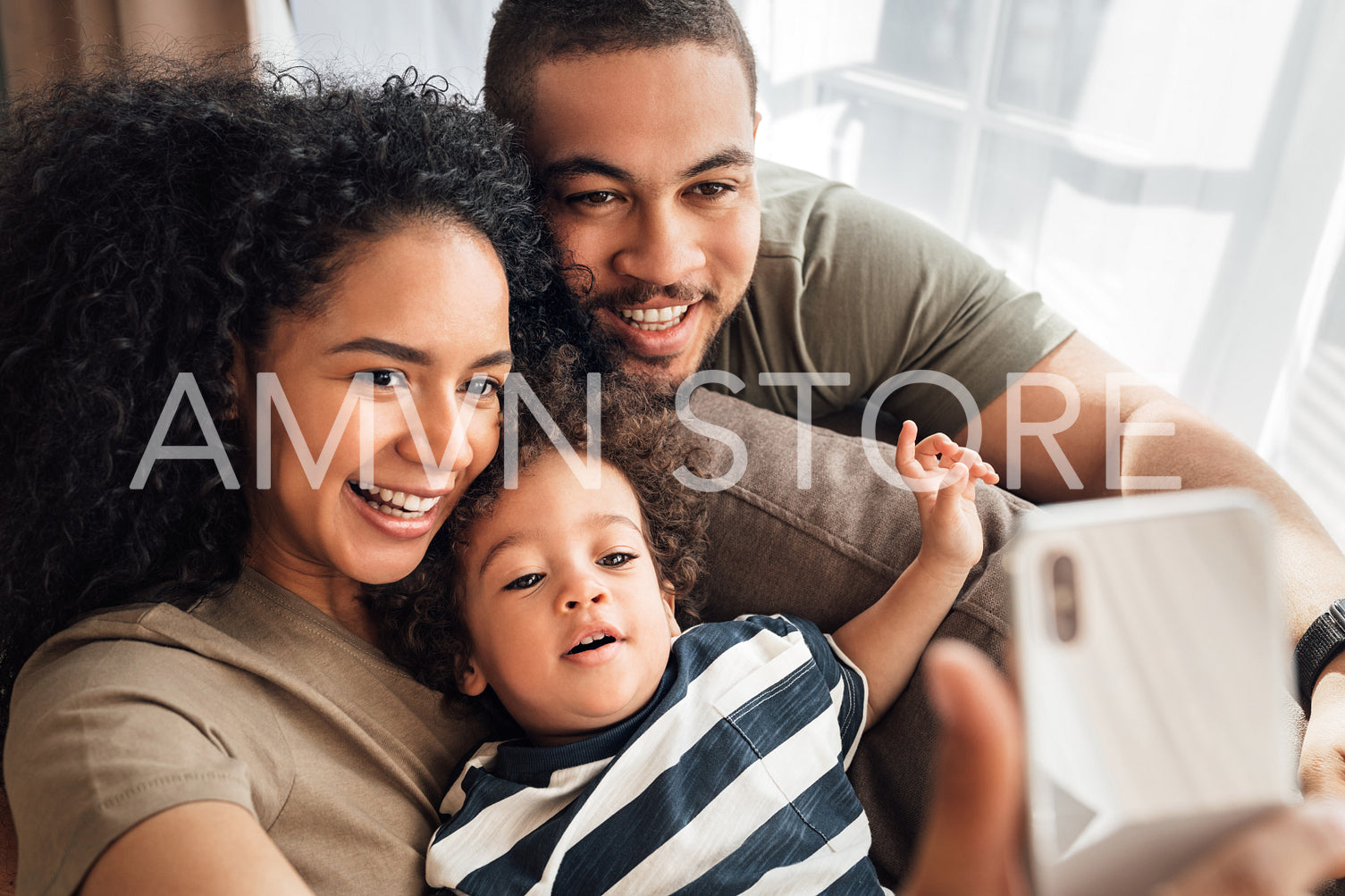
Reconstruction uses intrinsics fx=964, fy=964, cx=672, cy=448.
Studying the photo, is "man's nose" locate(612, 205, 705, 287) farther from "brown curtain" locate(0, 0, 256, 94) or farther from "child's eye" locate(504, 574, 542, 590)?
"brown curtain" locate(0, 0, 256, 94)

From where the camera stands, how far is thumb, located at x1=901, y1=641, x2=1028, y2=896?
41 cm

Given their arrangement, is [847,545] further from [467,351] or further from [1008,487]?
[467,351]

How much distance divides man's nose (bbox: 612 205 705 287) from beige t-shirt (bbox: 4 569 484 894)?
2.05 ft

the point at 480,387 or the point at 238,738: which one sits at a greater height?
the point at 480,387

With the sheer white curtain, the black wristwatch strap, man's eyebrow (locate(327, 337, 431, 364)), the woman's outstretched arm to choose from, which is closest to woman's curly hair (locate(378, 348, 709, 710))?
man's eyebrow (locate(327, 337, 431, 364))

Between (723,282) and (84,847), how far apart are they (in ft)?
3.40

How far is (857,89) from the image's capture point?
7.68 ft

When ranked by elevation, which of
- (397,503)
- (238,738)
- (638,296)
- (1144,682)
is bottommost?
(238,738)

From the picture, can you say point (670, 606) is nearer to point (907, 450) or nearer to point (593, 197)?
point (907, 450)

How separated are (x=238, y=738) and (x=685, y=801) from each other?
1.37ft

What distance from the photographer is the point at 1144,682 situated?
18.6 inches

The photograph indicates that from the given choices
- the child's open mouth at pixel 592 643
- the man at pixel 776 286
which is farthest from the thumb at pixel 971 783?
the man at pixel 776 286

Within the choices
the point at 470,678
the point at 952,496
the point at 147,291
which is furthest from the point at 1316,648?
the point at 147,291

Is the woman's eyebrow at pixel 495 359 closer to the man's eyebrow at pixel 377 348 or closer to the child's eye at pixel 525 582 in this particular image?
the man's eyebrow at pixel 377 348
